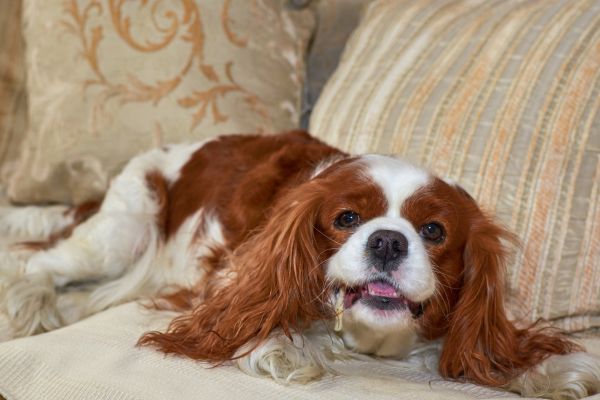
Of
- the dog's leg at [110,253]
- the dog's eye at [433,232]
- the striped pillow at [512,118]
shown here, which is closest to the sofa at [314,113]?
the striped pillow at [512,118]

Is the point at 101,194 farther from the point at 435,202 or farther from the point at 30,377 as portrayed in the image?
the point at 435,202

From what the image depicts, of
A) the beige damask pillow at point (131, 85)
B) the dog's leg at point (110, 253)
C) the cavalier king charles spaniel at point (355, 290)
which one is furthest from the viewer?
the beige damask pillow at point (131, 85)

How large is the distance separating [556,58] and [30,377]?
136cm

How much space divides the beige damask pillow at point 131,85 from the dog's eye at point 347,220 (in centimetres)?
102

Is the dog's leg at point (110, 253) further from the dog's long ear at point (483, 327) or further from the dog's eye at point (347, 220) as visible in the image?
the dog's long ear at point (483, 327)

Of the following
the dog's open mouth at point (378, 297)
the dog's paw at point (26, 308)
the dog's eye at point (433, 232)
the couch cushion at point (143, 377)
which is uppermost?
the dog's eye at point (433, 232)

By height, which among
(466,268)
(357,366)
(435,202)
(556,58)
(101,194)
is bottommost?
(101,194)

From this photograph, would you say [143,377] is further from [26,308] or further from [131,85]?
[131,85]

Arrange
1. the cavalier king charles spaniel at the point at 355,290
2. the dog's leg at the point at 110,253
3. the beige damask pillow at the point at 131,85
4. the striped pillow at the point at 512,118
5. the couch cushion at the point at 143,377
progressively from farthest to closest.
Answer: the beige damask pillow at the point at 131,85 → the dog's leg at the point at 110,253 → the striped pillow at the point at 512,118 → the cavalier king charles spaniel at the point at 355,290 → the couch cushion at the point at 143,377

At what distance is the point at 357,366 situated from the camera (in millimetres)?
1571

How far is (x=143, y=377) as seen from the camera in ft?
4.68

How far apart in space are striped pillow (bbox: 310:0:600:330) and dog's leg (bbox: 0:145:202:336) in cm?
52

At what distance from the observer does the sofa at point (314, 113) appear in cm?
152

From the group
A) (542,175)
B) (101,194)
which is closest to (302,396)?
(542,175)
